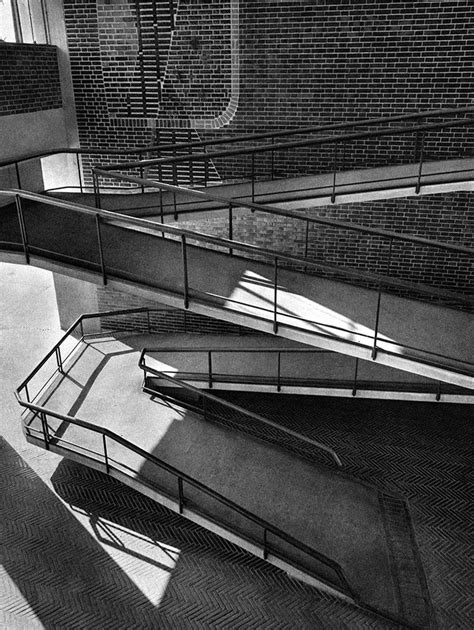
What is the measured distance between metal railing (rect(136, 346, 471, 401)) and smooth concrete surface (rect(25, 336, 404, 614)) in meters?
0.59

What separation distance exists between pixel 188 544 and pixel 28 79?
7.14m

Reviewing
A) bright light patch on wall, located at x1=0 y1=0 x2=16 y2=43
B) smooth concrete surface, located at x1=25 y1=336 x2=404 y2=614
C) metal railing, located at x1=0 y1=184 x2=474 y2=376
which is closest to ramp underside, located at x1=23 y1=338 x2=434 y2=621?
smooth concrete surface, located at x1=25 y1=336 x2=404 y2=614

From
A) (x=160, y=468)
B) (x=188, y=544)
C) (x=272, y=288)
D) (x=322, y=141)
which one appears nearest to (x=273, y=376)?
(x=160, y=468)

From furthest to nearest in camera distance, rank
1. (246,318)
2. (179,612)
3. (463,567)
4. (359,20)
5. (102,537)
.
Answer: (359,20)
(102,537)
(463,567)
(179,612)
(246,318)

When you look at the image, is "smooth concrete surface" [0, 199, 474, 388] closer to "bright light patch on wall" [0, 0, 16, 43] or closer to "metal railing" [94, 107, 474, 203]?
"metal railing" [94, 107, 474, 203]

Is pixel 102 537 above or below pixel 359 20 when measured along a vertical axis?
below

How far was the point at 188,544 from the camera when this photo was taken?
7.58 m

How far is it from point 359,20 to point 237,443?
6.56 metres

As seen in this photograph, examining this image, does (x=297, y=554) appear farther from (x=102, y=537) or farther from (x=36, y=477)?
(x=36, y=477)

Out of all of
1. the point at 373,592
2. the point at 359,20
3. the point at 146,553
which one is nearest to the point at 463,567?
the point at 373,592

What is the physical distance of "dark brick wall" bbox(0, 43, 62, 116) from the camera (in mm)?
8031

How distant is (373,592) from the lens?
270 inches

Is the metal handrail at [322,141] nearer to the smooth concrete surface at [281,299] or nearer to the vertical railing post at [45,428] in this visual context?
the smooth concrete surface at [281,299]

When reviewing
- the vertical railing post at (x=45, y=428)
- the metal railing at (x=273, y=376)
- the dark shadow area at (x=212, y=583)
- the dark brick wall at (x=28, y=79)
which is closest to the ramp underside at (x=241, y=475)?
the vertical railing post at (x=45, y=428)
